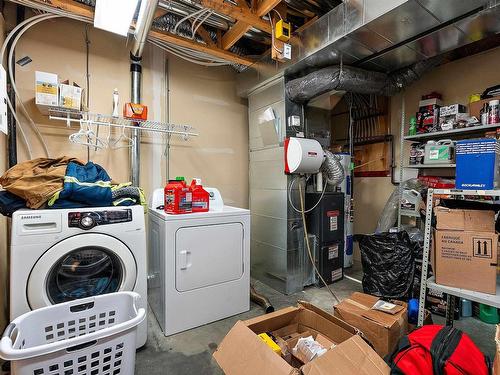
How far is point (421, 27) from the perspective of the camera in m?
1.79

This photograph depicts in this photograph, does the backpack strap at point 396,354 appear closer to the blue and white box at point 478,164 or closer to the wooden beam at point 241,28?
the blue and white box at point 478,164

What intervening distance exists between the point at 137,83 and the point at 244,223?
1.75 metres

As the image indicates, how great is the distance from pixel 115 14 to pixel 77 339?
2.07 meters

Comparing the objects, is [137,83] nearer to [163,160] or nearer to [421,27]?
[163,160]

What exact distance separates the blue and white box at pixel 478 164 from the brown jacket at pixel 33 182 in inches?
92.9

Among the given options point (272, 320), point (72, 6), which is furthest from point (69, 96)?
point (272, 320)

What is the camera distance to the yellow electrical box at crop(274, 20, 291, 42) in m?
2.03

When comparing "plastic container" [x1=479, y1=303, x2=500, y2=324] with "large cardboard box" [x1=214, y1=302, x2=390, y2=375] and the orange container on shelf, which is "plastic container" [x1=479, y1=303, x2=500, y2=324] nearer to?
"large cardboard box" [x1=214, y1=302, x2=390, y2=375]

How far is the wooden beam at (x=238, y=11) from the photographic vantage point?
6.17 feet

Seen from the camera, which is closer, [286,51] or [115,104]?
[286,51]

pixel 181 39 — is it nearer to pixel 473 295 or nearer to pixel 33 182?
pixel 33 182

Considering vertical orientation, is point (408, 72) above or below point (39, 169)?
above

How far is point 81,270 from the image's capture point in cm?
164

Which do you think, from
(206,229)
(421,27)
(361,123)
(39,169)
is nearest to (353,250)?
(361,123)
